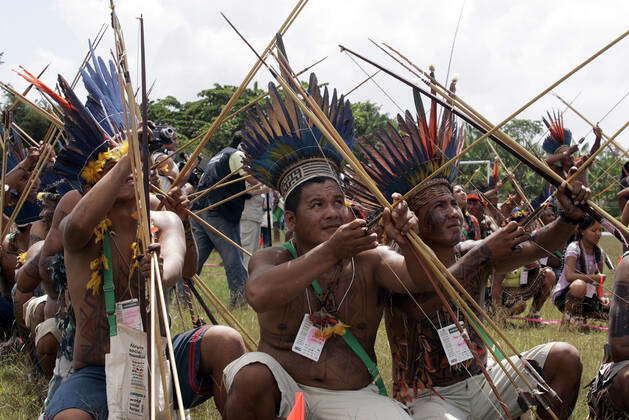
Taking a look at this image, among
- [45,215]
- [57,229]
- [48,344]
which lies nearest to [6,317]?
[45,215]

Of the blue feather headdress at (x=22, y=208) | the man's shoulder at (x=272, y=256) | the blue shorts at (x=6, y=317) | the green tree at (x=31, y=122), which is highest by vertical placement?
the green tree at (x=31, y=122)

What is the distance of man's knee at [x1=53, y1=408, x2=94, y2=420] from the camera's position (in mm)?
3770

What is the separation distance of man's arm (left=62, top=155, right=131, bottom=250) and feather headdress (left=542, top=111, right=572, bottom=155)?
372cm

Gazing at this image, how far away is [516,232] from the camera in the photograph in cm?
395

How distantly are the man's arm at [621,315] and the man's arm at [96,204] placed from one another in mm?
2623

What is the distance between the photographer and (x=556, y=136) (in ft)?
20.9

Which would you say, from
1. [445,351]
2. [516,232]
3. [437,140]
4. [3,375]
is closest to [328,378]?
[445,351]

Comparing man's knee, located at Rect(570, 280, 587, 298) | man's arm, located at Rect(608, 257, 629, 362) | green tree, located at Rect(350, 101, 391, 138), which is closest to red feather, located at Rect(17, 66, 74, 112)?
man's arm, located at Rect(608, 257, 629, 362)

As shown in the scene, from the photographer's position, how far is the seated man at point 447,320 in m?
4.03

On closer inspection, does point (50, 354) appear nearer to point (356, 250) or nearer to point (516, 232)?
point (356, 250)

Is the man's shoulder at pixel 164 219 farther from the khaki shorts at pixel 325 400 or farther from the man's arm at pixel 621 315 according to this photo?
the man's arm at pixel 621 315

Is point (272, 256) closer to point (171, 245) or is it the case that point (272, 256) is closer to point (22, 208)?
point (171, 245)

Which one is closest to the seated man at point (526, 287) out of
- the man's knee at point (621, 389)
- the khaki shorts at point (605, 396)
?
the khaki shorts at point (605, 396)

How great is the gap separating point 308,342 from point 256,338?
317 cm
